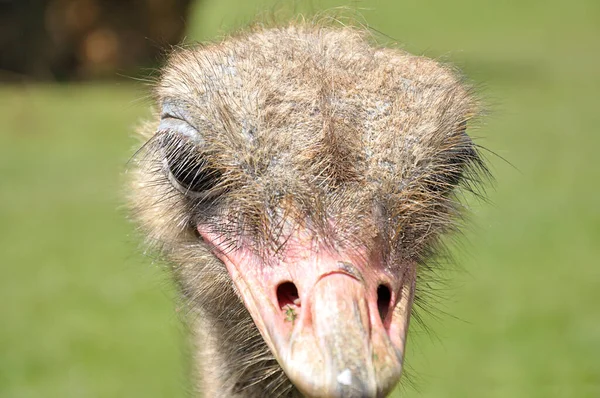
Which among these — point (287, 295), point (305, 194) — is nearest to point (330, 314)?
point (287, 295)

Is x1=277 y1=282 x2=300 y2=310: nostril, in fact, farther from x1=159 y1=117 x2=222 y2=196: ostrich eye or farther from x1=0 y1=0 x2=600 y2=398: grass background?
x1=0 y1=0 x2=600 y2=398: grass background

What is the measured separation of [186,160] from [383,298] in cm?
57

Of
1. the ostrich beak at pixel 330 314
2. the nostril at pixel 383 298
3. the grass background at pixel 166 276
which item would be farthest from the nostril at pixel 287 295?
the grass background at pixel 166 276

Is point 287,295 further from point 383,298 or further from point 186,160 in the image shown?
point 186,160

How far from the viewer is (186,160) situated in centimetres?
217

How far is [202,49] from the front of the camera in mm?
2438

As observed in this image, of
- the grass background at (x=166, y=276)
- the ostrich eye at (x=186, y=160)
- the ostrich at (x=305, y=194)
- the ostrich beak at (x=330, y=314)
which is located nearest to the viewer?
the ostrich beak at (x=330, y=314)

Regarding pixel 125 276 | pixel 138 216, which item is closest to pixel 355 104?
pixel 138 216

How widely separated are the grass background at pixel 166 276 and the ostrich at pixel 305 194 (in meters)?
0.42

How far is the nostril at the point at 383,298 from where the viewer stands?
6.14 ft

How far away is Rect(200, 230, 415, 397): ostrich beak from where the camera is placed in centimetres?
166

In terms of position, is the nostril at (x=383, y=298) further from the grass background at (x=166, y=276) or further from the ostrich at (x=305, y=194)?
the grass background at (x=166, y=276)

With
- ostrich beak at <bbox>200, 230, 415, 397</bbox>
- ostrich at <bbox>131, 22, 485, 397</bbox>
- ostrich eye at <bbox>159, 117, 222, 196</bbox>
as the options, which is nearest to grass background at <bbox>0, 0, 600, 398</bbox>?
ostrich at <bbox>131, 22, 485, 397</bbox>

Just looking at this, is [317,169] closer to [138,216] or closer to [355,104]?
[355,104]
